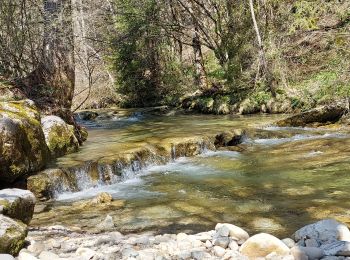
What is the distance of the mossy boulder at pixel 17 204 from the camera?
428cm

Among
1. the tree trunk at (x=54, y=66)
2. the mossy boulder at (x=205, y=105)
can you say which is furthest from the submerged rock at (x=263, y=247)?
the mossy boulder at (x=205, y=105)

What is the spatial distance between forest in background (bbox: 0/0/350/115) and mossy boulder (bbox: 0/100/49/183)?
2784 millimetres

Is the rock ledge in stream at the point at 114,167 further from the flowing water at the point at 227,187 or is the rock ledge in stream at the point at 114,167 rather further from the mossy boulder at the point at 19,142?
the mossy boulder at the point at 19,142

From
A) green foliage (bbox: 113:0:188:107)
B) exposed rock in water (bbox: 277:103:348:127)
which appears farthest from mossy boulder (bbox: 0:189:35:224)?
green foliage (bbox: 113:0:188:107)

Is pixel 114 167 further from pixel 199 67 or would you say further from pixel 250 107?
pixel 199 67

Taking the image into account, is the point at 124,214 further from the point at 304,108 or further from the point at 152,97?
the point at 152,97

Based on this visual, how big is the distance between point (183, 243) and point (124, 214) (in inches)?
72.7

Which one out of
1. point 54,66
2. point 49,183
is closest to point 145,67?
point 54,66

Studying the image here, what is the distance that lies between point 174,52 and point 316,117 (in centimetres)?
1161

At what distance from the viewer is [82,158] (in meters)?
8.19

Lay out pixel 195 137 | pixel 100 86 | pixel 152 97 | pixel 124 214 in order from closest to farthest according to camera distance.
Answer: pixel 124 214 → pixel 195 137 → pixel 152 97 → pixel 100 86

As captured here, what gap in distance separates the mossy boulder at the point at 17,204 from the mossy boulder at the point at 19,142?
1.68 m

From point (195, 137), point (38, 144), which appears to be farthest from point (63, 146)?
point (195, 137)

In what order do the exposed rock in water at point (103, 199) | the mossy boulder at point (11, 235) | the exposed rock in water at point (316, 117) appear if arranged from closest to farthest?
the mossy boulder at point (11, 235) < the exposed rock in water at point (103, 199) < the exposed rock in water at point (316, 117)
